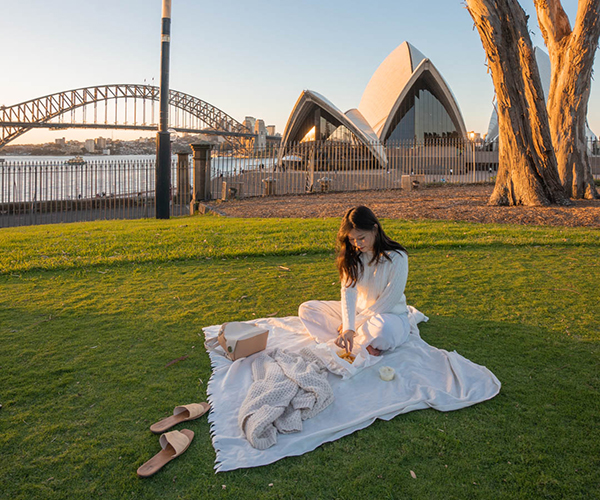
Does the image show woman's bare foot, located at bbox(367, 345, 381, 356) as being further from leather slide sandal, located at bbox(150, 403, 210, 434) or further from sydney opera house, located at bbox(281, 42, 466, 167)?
sydney opera house, located at bbox(281, 42, 466, 167)

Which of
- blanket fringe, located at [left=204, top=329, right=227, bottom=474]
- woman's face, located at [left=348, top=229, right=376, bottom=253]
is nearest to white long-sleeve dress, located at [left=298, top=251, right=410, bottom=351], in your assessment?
woman's face, located at [left=348, top=229, right=376, bottom=253]

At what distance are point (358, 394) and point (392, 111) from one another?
1421 inches

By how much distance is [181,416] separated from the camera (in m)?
2.45

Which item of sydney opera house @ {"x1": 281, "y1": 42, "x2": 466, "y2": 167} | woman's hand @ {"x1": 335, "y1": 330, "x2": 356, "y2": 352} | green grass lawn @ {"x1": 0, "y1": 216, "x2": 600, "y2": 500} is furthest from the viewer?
sydney opera house @ {"x1": 281, "y1": 42, "x2": 466, "y2": 167}

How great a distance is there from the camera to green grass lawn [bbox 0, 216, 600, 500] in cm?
203

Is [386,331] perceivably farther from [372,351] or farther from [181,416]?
[181,416]

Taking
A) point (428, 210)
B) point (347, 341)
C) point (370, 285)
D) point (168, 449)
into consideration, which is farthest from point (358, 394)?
point (428, 210)

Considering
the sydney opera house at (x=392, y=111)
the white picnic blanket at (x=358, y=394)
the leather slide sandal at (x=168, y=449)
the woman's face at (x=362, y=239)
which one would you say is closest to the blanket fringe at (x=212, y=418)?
the white picnic blanket at (x=358, y=394)

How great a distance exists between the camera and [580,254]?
6.32 metres

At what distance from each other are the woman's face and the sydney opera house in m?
30.6

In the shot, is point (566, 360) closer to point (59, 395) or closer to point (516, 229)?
point (59, 395)

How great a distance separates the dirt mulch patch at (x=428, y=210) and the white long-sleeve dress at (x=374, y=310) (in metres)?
6.92

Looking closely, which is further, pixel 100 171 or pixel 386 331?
pixel 100 171

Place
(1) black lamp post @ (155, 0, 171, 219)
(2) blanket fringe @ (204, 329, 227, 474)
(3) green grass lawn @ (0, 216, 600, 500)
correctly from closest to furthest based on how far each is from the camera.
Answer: (3) green grass lawn @ (0, 216, 600, 500), (2) blanket fringe @ (204, 329, 227, 474), (1) black lamp post @ (155, 0, 171, 219)
